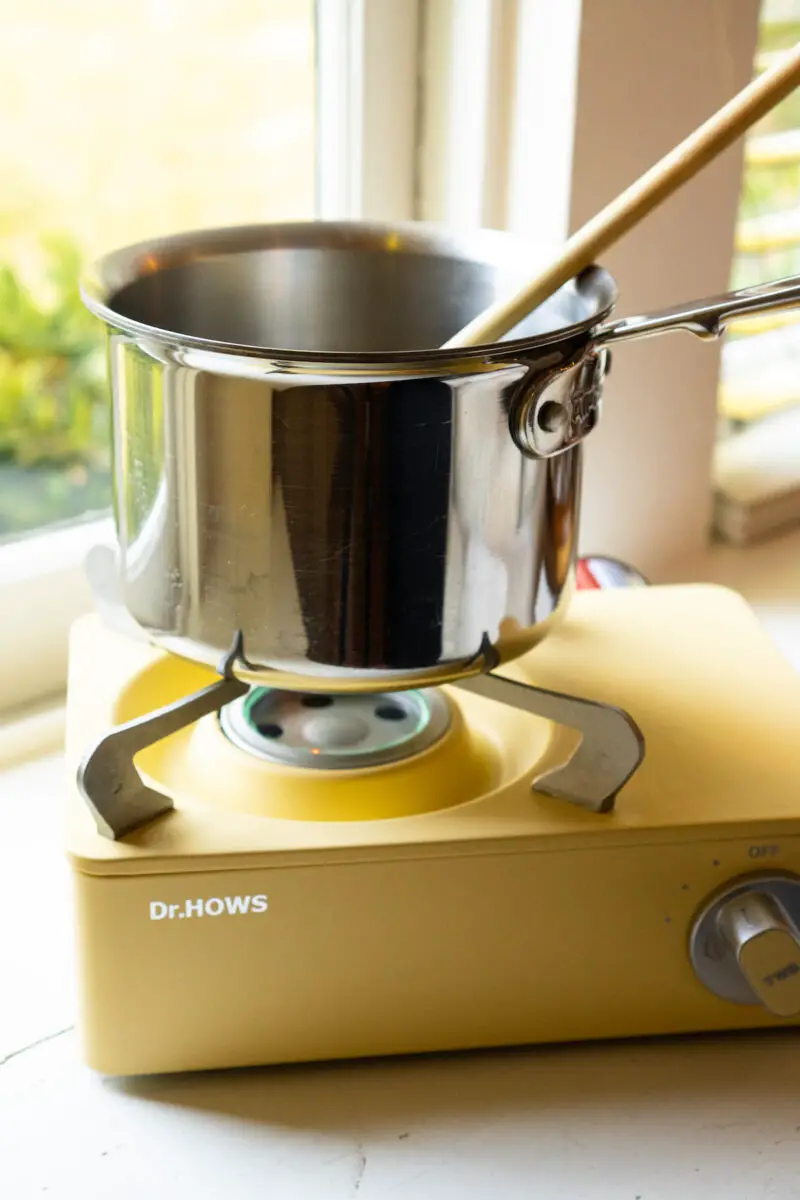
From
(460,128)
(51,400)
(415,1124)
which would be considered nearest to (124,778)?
(415,1124)

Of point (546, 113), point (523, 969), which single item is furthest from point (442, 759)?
point (546, 113)

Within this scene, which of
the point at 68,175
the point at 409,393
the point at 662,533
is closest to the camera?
the point at 409,393

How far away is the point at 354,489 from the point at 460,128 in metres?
0.53

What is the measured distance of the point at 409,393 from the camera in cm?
56

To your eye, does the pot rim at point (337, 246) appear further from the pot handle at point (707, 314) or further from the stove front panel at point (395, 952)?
the stove front panel at point (395, 952)

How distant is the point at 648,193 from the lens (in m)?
0.62

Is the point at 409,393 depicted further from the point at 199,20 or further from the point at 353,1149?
the point at 199,20

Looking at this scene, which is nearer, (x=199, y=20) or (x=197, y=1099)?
(x=197, y=1099)

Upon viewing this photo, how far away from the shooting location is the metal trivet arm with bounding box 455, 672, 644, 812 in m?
0.66

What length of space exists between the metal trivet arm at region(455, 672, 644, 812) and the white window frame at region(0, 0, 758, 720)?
426mm

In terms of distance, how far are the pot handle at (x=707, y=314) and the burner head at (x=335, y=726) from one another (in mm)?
219

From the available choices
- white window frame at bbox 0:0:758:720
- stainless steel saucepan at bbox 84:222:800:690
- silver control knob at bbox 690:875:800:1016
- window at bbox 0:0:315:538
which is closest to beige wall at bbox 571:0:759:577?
white window frame at bbox 0:0:758:720

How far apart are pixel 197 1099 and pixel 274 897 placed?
113 millimetres

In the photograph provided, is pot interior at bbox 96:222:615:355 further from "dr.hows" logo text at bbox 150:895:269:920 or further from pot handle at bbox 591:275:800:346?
"dr.hows" logo text at bbox 150:895:269:920
